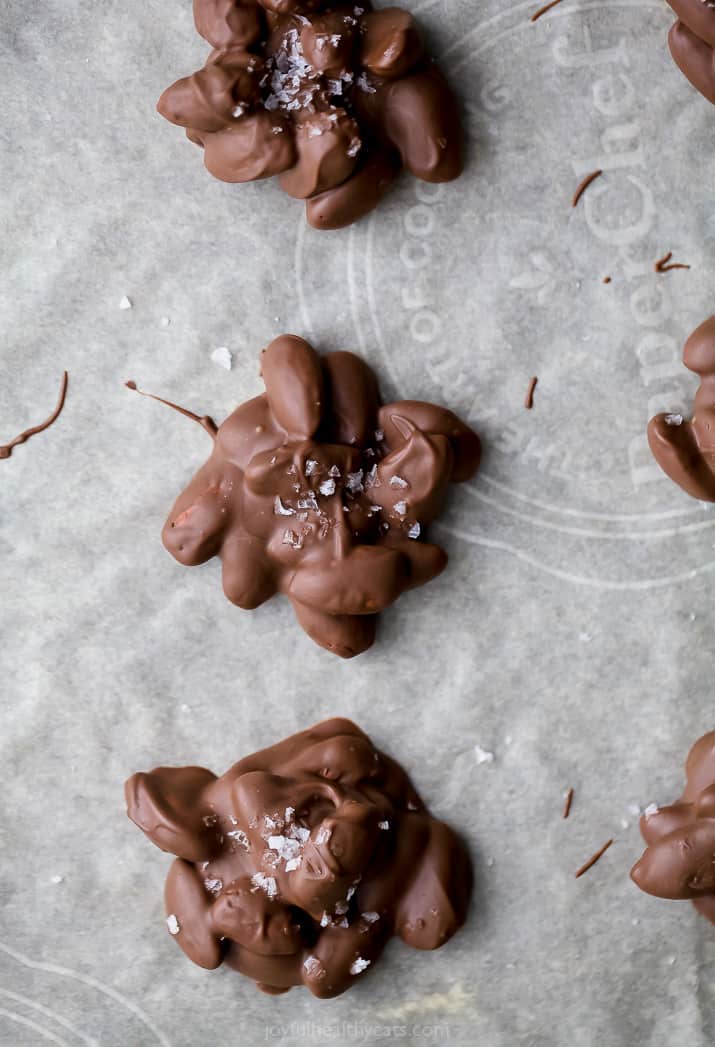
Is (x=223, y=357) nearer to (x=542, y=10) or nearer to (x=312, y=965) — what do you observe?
(x=542, y=10)

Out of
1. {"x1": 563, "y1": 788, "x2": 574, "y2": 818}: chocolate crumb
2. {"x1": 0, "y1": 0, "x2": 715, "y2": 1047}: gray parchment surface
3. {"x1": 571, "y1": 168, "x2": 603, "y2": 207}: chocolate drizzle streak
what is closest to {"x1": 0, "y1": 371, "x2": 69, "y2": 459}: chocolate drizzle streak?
{"x1": 0, "y1": 0, "x2": 715, "y2": 1047}: gray parchment surface

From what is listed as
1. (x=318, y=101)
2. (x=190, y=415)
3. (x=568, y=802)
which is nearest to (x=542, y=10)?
(x=318, y=101)

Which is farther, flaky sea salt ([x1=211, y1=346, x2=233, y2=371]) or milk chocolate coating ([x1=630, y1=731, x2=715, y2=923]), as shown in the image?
flaky sea salt ([x1=211, y1=346, x2=233, y2=371])

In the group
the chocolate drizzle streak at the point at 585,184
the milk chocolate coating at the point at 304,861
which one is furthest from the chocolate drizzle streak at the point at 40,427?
the chocolate drizzle streak at the point at 585,184

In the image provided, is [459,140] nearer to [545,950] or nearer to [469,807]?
[469,807]

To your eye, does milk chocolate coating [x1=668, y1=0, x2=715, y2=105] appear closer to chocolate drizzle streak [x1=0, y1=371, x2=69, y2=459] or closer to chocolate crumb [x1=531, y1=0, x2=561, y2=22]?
chocolate crumb [x1=531, y1=0, x2=561, y2=22]

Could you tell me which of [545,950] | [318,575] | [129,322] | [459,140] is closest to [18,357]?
[129,322]

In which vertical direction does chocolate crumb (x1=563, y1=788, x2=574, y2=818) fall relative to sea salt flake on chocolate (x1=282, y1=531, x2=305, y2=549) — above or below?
below
